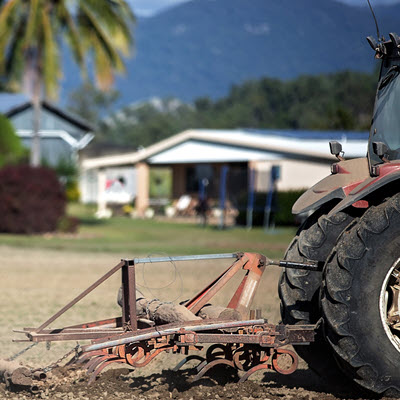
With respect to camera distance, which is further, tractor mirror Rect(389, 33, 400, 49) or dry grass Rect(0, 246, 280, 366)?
dry grass Rect(0, 246, 280, 366)

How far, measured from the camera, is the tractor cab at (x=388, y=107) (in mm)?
5605

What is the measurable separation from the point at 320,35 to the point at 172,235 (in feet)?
52.1

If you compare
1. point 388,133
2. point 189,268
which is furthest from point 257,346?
point 189,268

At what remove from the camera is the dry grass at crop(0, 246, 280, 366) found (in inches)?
322

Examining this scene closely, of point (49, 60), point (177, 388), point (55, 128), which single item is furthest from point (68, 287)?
point (55, 128)

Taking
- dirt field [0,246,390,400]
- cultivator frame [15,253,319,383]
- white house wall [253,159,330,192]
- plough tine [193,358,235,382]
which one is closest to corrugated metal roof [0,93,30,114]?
white house wall [253,159,330,192]

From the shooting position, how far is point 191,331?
16.4ft

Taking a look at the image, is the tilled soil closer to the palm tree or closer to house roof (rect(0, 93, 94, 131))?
the palm tree

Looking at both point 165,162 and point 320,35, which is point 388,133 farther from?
point 165,162

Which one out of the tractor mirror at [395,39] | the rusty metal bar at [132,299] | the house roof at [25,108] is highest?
the house roof at [25,108]

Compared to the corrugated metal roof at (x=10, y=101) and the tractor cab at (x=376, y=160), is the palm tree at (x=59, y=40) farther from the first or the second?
the corrugated metal roof at (x=10, y=101)

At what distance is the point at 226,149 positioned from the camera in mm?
31672

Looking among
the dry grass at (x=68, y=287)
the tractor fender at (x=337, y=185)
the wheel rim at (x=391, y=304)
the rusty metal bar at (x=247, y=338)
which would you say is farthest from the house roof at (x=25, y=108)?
the wheel rim at (x=391, y=304)

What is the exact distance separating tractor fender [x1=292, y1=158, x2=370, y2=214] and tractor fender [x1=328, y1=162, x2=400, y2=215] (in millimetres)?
155
